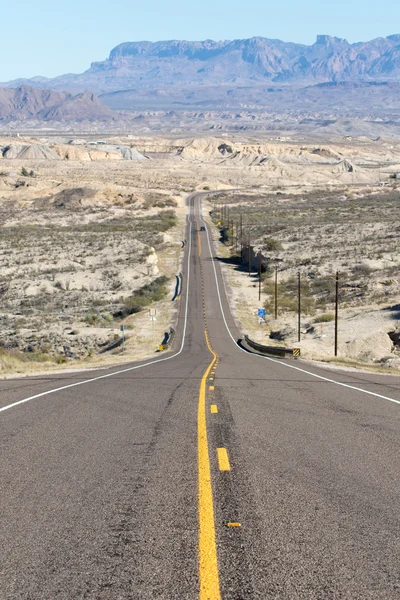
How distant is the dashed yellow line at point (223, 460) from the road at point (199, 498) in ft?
0.09

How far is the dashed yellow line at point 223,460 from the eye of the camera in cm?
810

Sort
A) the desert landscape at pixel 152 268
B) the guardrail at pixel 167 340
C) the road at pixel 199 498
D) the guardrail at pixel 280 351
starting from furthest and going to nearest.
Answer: the desert landscape at pixel 152 268, the guardrail at pixel 167 340, the guardrail at pixel 280 351, the road at pixel 199 498

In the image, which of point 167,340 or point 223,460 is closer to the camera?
point 223,460

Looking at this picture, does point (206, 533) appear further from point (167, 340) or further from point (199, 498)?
point (167, 340)

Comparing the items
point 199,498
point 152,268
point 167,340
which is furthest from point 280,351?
point 152,268

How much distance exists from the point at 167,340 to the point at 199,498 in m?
38.0

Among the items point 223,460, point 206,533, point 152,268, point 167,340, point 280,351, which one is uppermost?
point 206,533

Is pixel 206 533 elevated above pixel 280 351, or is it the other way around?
pixel 206 533

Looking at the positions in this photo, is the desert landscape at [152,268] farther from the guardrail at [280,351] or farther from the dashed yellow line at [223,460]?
the dashed yellow line at [223,460]

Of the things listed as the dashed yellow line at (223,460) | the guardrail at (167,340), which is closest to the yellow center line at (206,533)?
the dashed yellow line at (223,460)

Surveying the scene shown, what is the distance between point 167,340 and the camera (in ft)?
148

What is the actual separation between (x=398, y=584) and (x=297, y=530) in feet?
3.92

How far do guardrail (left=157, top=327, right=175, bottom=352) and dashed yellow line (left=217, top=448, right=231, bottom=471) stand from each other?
1278 inches

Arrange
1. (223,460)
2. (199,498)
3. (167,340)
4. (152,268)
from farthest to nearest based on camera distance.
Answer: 1. (152,268)
2. (167,340)
3. (223,460)
4. (199,498)
